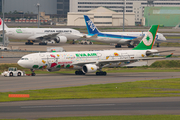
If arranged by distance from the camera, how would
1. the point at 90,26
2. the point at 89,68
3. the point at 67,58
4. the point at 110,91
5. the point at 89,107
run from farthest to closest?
the point at 90,26
the point at 67,58
the point at 89,68
the point at 110,91
the point at 89,107

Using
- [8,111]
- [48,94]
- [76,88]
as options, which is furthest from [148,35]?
[8,111]

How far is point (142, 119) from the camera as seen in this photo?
952 inches

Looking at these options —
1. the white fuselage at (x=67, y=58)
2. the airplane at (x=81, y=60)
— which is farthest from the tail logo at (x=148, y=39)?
the white fuselage at (x=67, y=58)

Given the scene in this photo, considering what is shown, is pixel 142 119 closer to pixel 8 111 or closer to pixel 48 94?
pixel 8 111

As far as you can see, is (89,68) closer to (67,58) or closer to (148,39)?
(67,58)

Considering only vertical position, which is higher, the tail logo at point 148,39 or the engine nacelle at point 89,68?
the tail logo at point 148,39

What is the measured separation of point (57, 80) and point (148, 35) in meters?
21.9

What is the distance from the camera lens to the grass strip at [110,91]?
111ft

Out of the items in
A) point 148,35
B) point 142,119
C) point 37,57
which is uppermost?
point 148,35

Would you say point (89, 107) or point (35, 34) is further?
point (35, 34)

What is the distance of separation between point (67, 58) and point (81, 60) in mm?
2372

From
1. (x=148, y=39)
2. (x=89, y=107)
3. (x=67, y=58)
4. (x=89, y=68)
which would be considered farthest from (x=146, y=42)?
(x=89, y=107)

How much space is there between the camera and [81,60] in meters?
52.8

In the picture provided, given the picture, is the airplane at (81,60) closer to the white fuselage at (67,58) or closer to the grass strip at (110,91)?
the white fuselage at (67,58)
